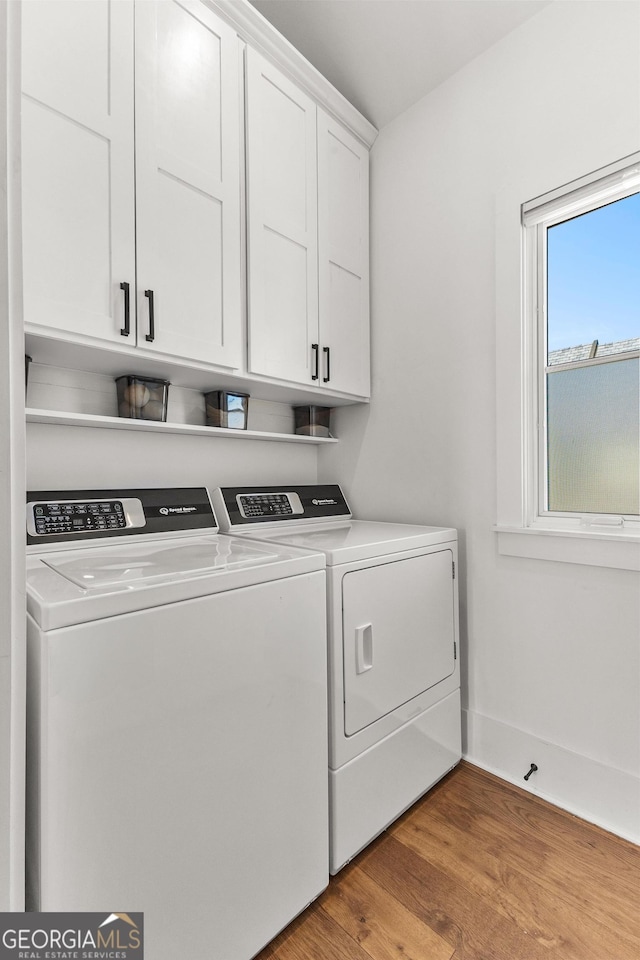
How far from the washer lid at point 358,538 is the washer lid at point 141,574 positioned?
0.29ft

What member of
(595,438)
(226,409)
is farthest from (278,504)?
(595,438)

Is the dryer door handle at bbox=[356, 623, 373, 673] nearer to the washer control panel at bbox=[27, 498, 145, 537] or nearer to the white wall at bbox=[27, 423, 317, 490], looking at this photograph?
the washer control panel at bbox=[27, 498, 145, 537]

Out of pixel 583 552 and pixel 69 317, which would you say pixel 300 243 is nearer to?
pixel 69 317

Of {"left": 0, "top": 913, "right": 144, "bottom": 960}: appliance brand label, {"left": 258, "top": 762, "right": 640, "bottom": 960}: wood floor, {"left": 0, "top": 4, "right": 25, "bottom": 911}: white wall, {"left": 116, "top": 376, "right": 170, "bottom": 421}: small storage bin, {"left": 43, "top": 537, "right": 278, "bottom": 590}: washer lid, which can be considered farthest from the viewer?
{"left": 116, "top": 376, "right": 170, "bottom": 421}: small storage bin

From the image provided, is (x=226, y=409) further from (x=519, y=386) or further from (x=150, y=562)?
(x=519, y=386)

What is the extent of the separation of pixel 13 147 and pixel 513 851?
6.54ft

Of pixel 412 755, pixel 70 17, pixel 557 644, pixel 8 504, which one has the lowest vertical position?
pixel 412 755

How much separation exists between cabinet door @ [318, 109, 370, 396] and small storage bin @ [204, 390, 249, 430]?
1.14ft

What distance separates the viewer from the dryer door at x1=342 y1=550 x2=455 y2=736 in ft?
4.50

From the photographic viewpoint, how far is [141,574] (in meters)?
1.04

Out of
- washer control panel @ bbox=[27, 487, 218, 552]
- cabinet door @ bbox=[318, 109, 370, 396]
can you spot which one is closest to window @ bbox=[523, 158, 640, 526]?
cabinet door @ bbox=[318, 109, 370, 396]

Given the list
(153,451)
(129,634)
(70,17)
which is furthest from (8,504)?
(70,17)

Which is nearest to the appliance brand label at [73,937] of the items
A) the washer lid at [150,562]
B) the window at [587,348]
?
the washer lid at [150,562]

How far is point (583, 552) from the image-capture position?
5.21 feet
